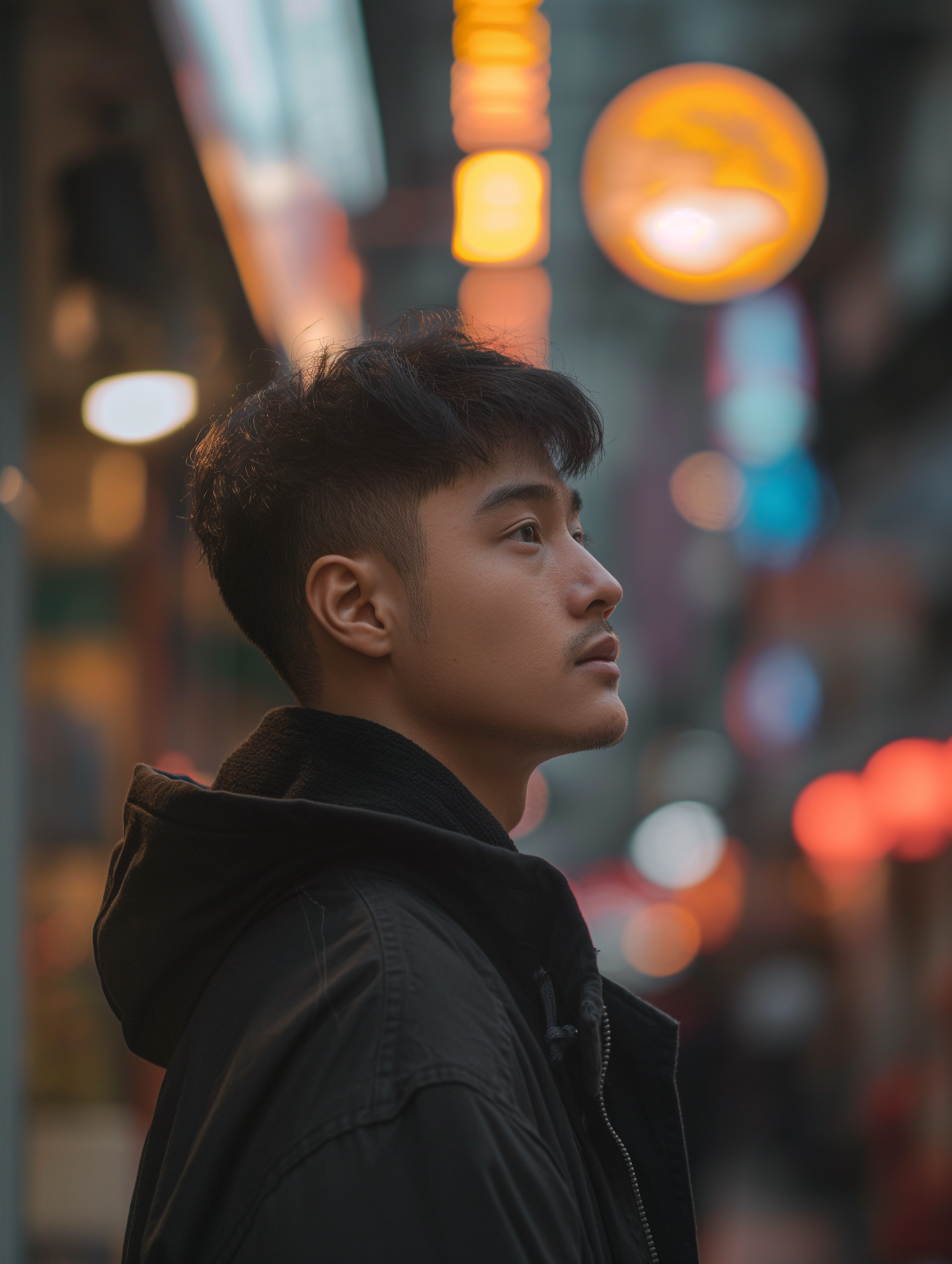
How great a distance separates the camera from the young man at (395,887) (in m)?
1.11

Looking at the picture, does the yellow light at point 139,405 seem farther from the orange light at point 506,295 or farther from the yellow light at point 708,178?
the orange light at point 506,295

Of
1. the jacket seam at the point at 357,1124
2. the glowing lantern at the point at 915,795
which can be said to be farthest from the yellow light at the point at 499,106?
the glowing lantern at the point at 915,795

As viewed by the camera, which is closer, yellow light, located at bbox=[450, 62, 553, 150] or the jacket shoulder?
the jacket shoulder

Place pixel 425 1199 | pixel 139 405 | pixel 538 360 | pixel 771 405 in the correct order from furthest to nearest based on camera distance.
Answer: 1. pixel 771 405
2. pixel 139 405
3. pixel 538 360
4. pixel 425 1199

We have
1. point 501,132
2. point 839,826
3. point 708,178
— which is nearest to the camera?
point 708,178

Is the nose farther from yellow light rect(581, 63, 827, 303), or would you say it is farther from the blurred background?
yellow light rect(581, 63, 827, 303)

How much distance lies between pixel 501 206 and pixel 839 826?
8088mm

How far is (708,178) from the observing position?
17.7 feet

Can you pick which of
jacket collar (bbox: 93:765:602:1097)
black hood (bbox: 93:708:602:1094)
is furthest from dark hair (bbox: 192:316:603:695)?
jacket collar (bbox: 93:765:602:1097)

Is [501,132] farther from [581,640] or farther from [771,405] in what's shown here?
[771,405]

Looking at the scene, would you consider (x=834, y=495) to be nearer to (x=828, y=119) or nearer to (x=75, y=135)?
(x=828, y=119)

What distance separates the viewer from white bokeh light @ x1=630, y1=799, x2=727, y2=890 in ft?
93.4

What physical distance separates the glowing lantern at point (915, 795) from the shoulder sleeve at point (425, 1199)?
9500mm

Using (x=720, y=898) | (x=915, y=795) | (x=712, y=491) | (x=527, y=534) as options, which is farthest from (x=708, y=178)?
(x=720, y=898)
